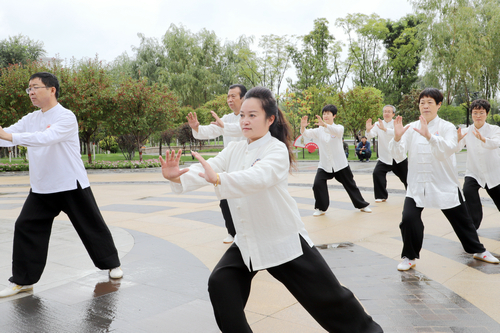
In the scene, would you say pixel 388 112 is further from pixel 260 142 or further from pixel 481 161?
pixel 260 142

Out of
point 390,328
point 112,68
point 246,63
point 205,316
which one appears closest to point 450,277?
point 390,328

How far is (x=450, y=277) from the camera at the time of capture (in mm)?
4016

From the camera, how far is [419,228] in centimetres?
418

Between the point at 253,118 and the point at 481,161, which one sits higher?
the point at 253,118

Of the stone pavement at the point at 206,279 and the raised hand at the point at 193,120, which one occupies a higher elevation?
the raised hand at the point at 193,120

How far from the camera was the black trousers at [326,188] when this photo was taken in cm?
741

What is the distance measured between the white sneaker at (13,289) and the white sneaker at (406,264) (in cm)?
359

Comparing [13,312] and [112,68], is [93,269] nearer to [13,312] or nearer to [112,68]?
[13,312]

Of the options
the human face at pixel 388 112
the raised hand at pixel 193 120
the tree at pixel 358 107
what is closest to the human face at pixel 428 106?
the raised hand at pixel 193 120

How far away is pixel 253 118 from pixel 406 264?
2.74 metres

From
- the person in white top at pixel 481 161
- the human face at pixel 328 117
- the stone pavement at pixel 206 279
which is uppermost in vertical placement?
the human face at pixel 328 117

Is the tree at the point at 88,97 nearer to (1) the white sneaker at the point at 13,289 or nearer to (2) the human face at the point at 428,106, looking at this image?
(1) the white sneaker at the point at 13,289

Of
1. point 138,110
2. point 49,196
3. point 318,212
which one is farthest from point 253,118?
point 138,110

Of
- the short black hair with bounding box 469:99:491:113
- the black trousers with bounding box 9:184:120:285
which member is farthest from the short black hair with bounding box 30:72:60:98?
the short black hair with bounding box 469:99:491:113
